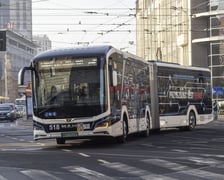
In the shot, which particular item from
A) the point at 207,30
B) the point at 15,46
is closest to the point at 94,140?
the point at 207,30

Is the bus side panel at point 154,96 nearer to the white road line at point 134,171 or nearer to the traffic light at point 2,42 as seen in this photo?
the traffic light at point 2,42

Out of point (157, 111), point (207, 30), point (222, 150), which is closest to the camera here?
point (222, 150)

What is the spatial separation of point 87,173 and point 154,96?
14879 millimetres

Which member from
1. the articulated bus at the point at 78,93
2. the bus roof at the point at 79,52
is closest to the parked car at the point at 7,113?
the articulated bus at the point at 78,93

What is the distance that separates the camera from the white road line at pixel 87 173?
1178 cm

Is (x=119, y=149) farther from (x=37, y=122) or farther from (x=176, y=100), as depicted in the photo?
(x=176, y=100)

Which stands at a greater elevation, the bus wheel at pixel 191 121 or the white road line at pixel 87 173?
the bus wheel at pixel 191 121

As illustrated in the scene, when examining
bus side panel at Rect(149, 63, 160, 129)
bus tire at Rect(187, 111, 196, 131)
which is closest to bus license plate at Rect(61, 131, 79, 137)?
bus side panel at Rect(149, 63, 160, 129)

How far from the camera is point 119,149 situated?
18391 mm

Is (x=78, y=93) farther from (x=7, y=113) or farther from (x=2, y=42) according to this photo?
(x=7, y=113)

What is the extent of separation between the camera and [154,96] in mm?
27062

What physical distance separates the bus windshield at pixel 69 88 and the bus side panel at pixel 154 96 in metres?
7.62

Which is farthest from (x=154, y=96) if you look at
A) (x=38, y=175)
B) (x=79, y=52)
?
(x=38, y=175)

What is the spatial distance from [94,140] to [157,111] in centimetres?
456
